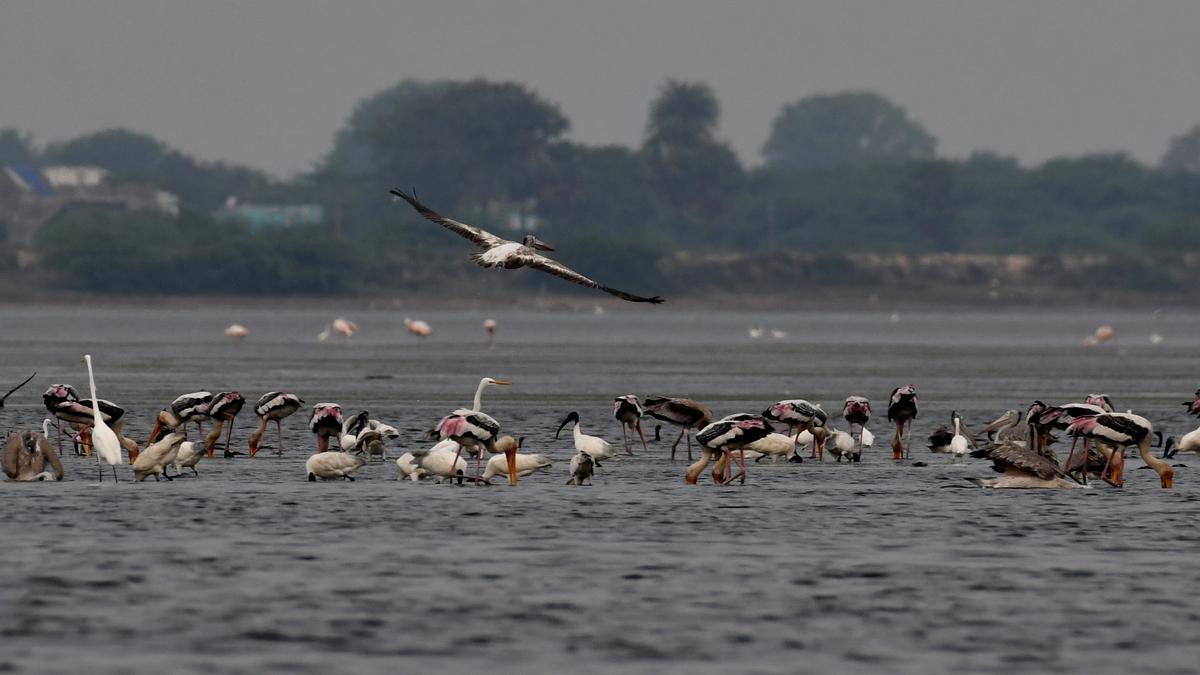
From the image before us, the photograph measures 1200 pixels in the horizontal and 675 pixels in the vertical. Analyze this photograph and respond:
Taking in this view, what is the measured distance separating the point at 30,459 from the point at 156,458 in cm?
143

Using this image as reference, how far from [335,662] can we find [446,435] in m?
10.6

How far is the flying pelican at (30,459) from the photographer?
25.9 m

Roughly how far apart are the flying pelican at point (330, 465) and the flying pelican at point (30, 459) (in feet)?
9.66

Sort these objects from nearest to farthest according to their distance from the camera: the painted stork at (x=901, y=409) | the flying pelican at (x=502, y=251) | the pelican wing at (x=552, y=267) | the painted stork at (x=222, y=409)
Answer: the pelican wing at (x=552, y=267) → the flying pelican at (x=502, y=251) → the painted stork at (x=222, y=409) → the painted stork at (x=901, y=409)

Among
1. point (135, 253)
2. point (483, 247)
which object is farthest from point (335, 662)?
point (135, 253)

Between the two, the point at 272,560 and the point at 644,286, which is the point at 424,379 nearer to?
the point at 272,560

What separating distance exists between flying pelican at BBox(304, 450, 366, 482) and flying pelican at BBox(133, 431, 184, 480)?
5.29 feet

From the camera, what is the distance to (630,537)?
71.3ft

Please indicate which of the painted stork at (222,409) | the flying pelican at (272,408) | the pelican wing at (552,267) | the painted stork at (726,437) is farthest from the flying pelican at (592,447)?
the painted stork at (222,409)

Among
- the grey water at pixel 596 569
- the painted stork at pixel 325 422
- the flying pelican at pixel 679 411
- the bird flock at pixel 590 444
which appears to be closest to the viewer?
the grey water at pixel 596 569

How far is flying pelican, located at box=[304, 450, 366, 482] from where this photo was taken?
26.9 m

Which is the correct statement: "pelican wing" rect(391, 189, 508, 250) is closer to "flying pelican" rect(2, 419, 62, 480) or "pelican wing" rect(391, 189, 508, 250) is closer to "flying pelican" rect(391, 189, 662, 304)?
"flying pelican" rect(391, 189, 662, 304)

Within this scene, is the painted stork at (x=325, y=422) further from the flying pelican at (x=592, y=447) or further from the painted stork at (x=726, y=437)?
the painted stork at (x=726, y=437)

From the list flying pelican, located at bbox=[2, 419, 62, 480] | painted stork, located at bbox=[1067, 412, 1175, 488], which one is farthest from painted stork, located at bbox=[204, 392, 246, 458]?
painted stork, located at bbox=[1067, 412, 1175, 488]
